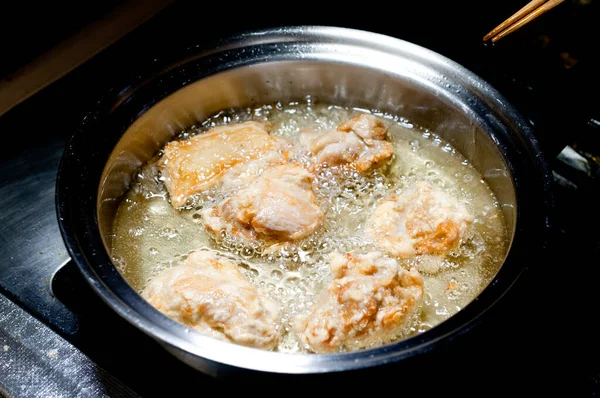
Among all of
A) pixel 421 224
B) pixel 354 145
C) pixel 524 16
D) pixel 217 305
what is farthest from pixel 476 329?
pixel 524 16

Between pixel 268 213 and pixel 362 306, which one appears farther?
pixel 268 213

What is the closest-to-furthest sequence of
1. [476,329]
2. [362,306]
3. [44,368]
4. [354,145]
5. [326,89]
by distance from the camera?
[476,329], [362,306], [44,368], [354,145], [326,89]

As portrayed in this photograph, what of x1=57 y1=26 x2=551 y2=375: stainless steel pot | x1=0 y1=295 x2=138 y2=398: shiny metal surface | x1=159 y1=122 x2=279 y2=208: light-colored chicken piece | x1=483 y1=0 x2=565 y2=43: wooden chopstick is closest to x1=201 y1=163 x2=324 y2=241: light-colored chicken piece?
x1=159 y1=122 x2=279 y2=208: light-colored chicken piece

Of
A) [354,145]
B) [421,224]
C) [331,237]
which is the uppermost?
[354,145]

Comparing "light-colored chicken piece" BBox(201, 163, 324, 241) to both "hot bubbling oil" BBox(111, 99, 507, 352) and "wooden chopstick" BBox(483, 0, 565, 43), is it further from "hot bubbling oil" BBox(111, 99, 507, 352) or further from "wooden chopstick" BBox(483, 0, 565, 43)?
"wooden chopstick" BBox(483, 0, 565, 43)

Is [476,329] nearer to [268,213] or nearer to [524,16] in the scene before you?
[268,213]

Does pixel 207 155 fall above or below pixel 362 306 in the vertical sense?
above
